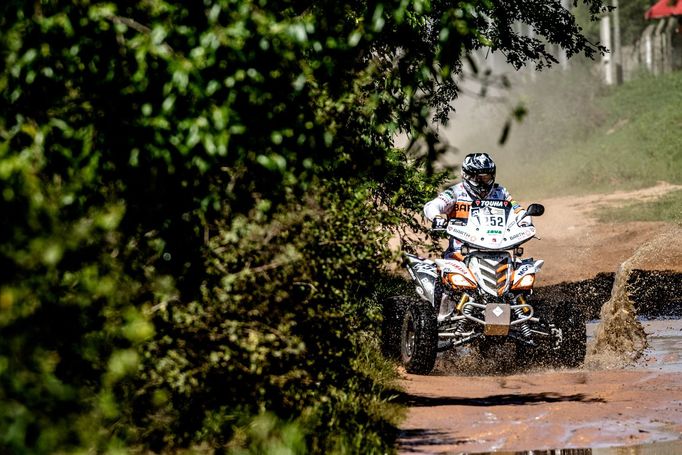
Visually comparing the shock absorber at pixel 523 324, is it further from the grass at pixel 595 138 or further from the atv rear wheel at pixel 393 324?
the grass at pixel 595 138

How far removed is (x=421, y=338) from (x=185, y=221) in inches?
198

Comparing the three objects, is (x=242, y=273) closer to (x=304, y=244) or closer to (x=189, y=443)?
(x=304, y=244)

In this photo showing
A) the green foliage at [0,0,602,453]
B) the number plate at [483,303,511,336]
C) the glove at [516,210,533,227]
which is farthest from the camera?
the glove at [516,210,533,227]

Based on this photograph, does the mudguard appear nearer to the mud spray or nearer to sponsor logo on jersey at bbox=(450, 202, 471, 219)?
sponsor logo on jersey at bbox=(450, 202, 471, 219)

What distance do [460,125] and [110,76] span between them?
78.9 metres

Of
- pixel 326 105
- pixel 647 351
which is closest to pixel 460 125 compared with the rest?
pixel 647 351

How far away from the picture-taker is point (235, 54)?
589 cm

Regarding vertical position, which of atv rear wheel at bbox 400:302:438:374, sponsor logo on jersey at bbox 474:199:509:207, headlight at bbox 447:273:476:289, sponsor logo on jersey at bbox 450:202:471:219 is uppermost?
A: sponsor logo on jersey at bbox 474:199:509:207

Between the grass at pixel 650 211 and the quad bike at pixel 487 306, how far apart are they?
16048 millimetres

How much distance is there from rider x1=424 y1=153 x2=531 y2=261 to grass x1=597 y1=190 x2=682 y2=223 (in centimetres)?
1586

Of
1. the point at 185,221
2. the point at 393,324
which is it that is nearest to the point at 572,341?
the point at 393,324

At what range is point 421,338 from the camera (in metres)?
11.4

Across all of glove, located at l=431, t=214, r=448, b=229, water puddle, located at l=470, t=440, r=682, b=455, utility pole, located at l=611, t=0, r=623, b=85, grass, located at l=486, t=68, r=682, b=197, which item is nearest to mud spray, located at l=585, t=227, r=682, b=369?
glove, located at l=431, t=214, r=448, b=229

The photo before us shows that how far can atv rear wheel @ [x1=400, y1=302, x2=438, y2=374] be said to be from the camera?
450 inches
